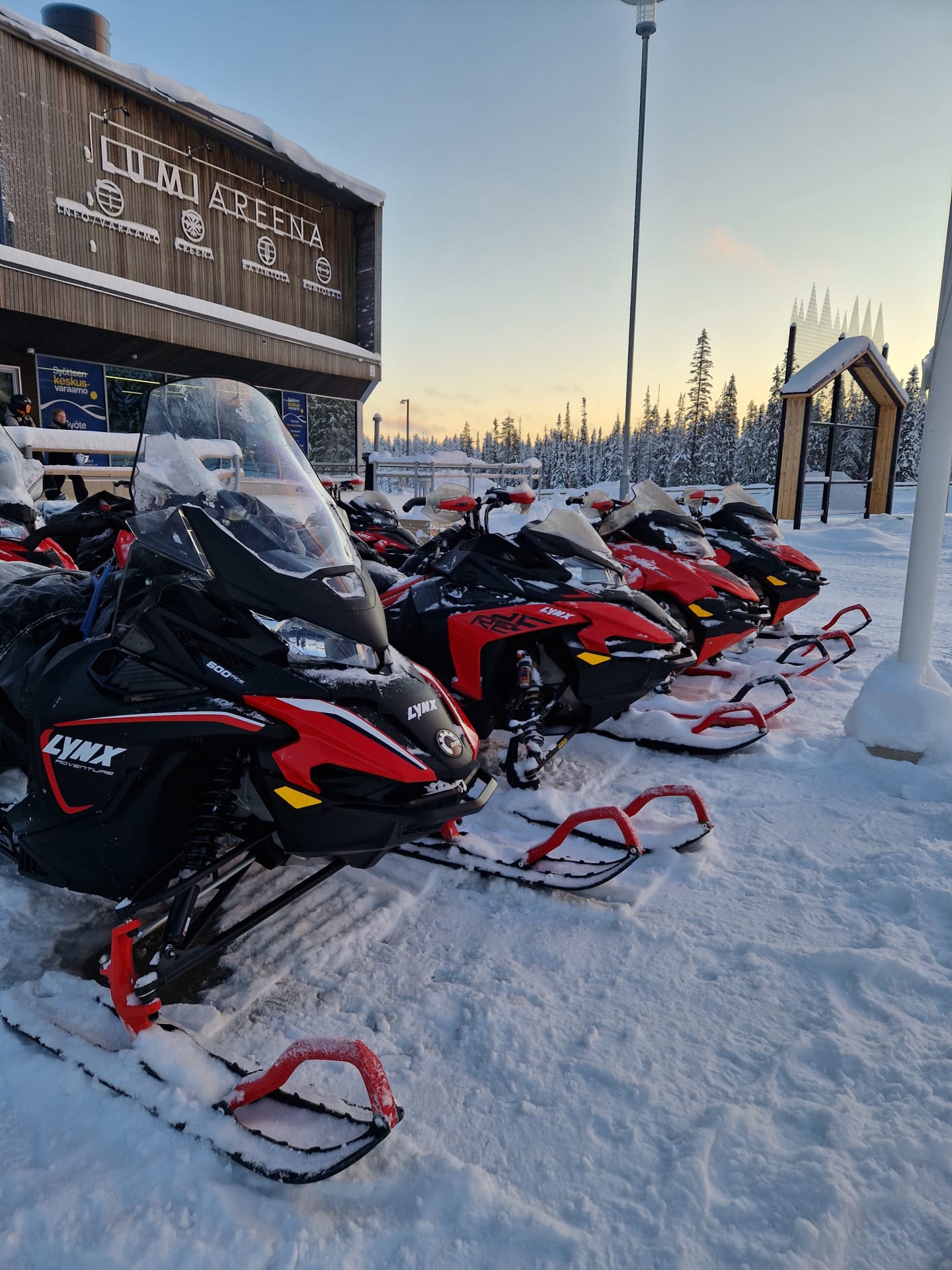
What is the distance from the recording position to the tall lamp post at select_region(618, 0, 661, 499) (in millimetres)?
11016

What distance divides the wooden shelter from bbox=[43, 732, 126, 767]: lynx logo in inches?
607

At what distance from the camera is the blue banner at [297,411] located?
16828 mm

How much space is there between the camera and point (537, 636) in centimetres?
348

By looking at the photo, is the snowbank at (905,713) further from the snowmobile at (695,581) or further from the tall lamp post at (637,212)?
the tall lamp post at (637,212)

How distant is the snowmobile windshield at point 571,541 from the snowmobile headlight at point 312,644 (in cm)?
181

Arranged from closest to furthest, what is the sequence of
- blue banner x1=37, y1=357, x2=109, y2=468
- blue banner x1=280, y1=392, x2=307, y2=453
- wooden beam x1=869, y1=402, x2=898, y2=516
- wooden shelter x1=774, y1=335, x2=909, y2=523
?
blue banner x1=37, y1=357, x2=109, y2=468 < wooden shelter x1=774, y1=335, x2=909, y2=523 < blue banner x1=280, y1=392, x2=307, y2=453 < wooden beam x1=869, y1=402, x2=898, y2=516

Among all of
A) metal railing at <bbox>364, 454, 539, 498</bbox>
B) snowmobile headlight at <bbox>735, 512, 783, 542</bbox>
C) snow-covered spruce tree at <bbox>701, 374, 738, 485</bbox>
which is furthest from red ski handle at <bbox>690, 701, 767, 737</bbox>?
snow-covered spruce tree at <bbox>701, 374, 738, 485</bbox>

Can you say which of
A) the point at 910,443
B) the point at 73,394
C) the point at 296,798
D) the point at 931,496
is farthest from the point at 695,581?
the point at 910,443

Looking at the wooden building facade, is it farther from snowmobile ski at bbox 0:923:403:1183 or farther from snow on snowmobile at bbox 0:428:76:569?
snowmobile ski at bbox 0:923:403:1183

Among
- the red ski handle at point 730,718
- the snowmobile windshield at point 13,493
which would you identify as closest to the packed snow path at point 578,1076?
the red ski handle at point 730,718

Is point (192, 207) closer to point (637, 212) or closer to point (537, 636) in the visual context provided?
point (637, 212)

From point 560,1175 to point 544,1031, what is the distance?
392 mm

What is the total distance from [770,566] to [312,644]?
16.9 ft

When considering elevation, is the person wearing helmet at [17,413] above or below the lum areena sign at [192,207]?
below
